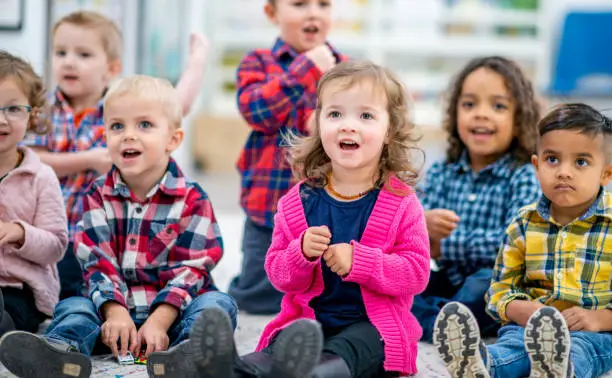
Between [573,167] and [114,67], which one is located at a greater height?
[114,67]

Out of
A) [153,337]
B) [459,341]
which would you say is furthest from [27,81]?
[459,341]

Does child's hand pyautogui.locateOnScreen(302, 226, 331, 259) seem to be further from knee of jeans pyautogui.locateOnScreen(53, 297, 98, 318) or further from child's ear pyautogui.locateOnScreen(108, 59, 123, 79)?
child's ear pyautogui.locateOnScreen(108, 59, 123, 79)

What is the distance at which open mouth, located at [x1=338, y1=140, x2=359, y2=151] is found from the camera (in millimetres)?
1445

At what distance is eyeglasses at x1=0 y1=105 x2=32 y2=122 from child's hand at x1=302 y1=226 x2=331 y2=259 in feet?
2.34

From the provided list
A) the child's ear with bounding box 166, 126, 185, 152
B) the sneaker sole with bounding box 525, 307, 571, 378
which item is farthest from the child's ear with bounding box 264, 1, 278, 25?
the sneaker sole with bounding box 525, 307, 571, 378

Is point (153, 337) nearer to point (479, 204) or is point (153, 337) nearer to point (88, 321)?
point (88, 321)

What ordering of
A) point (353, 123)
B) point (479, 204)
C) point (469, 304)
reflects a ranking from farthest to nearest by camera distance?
1. point (479, 204)
2. point (469, 304)
3. point (353, 123)

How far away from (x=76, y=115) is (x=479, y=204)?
1.05 metres

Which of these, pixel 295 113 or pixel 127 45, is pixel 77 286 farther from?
pixel 127 45

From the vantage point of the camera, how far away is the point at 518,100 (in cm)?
200

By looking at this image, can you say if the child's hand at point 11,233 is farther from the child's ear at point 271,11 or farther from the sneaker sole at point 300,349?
the child's ear at point 271,11

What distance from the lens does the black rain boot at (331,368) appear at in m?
1.26

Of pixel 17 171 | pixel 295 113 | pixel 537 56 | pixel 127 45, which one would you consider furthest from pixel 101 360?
pixel 537 56

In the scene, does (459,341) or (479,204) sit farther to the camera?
(479,204)
